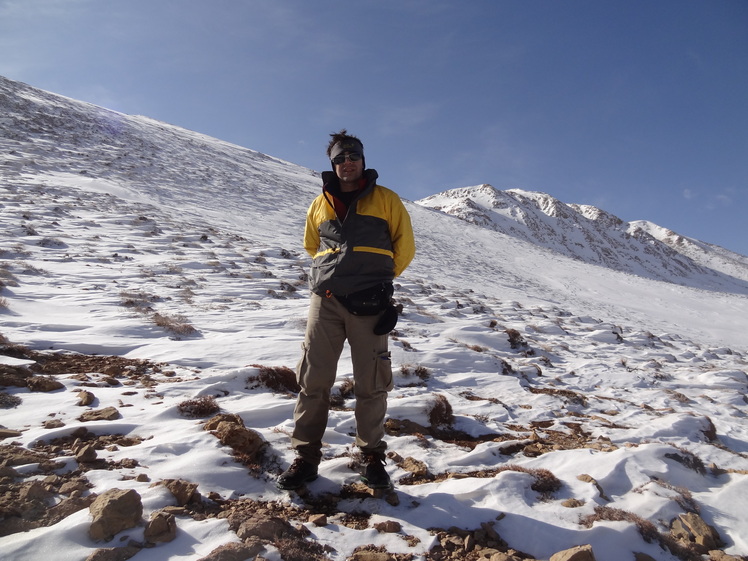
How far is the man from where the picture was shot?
3.04 meters

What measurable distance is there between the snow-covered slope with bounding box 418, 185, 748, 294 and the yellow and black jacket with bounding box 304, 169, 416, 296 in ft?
334

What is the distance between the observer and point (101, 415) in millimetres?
3607

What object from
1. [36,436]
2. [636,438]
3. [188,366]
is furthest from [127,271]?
[636,438]

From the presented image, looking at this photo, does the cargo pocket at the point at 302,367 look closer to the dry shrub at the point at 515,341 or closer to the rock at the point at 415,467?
the rock at the point at 415,467

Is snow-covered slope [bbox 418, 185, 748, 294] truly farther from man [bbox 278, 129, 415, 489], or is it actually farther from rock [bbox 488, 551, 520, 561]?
rock [bbox 488, 551, 520, 561]

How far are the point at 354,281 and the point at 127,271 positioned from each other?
9083 mm

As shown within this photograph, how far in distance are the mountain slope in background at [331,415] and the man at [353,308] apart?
14.0 inches

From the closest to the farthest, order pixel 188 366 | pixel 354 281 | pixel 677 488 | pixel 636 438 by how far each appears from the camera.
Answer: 1. pixel 354 281
2. pixel 677 488
3. pixel 636 438
4. pixel 188 366

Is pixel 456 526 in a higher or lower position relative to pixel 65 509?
lower

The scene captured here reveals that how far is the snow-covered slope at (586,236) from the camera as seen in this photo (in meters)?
111

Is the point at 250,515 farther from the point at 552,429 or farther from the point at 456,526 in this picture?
the point at 552,429

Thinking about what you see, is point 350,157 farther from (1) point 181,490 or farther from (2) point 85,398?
(2) point 85,398

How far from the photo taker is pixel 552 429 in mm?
4824

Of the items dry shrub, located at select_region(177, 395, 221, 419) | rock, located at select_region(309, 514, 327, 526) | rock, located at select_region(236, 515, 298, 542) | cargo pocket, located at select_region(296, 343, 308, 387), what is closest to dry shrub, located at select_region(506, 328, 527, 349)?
dry shrub, located at select_region(177, 395, 221, 419)
